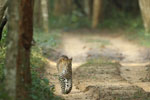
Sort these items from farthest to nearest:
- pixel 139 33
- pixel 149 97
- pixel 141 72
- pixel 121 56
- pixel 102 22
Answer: pixel 102 22 → pixel 139 33 → pixel 121 56 → pixel 141 72 → pixel 149 97

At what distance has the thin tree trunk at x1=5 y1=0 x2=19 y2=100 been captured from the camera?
755cm

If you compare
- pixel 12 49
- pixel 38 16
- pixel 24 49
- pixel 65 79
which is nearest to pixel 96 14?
pixel 38 16

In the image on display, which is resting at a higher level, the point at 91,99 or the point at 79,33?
the point at 79,33

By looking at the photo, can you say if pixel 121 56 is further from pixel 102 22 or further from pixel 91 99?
pixel 102 22

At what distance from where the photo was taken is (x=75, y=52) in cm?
1967

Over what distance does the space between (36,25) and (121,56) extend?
26.0 feet

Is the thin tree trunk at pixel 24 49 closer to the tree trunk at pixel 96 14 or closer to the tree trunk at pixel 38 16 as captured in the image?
the tree trunk at pixel 38 16

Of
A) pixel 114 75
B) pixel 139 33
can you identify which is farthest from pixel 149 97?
pixel 139 33

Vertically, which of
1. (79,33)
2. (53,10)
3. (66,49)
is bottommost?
(66,49)

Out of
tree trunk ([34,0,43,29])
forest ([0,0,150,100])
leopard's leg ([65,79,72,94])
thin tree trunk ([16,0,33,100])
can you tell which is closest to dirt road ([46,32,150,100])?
forest ([0,0,150,100])

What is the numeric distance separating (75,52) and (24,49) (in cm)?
1153

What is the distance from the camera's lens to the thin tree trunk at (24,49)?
795 centimetres

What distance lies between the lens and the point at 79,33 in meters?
27.4

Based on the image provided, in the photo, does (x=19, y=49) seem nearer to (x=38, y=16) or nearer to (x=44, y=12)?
A: (x=44, y=12)
